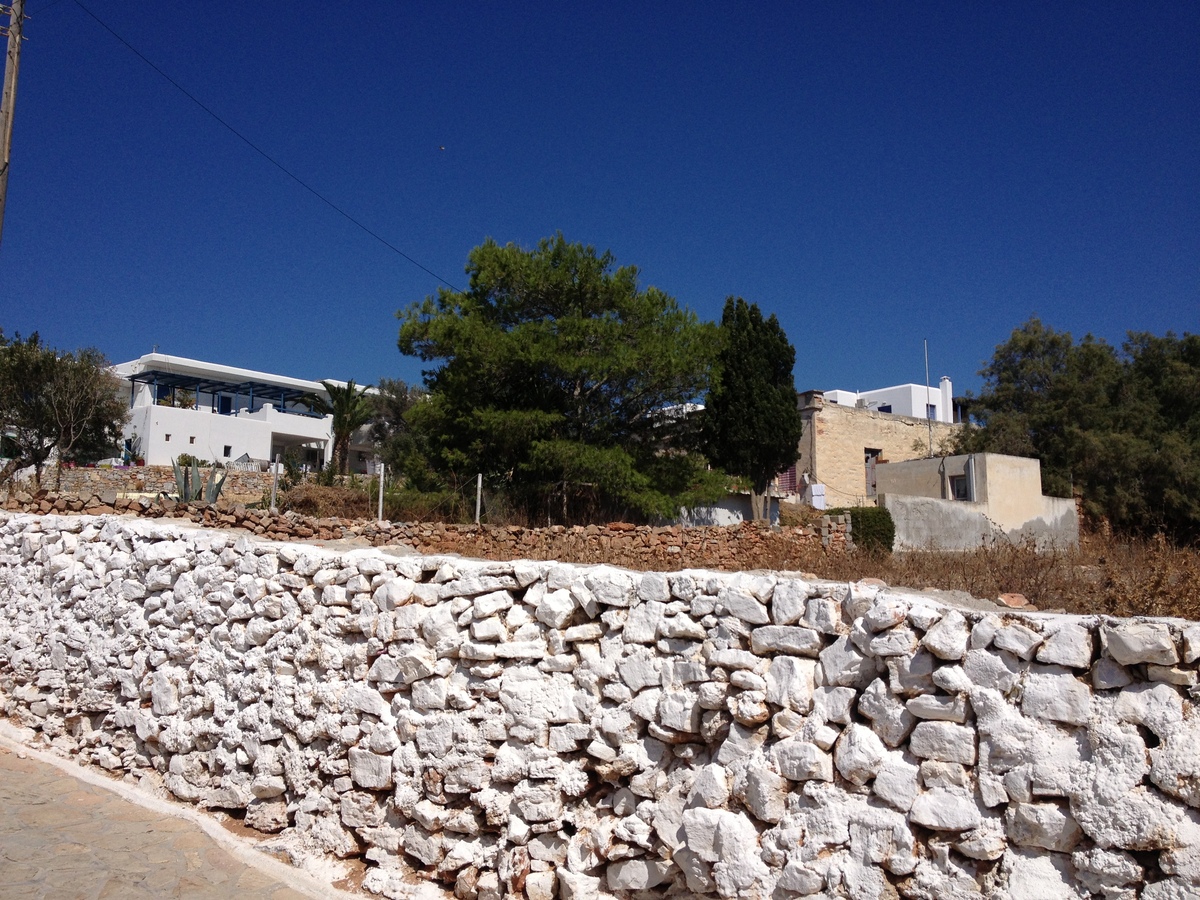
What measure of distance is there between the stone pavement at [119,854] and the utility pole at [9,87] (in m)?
8.45

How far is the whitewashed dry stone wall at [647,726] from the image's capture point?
3.22 m

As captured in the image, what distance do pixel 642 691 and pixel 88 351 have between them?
88.1 ft

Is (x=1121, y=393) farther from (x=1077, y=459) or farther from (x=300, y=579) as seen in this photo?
(x=300, y=579)

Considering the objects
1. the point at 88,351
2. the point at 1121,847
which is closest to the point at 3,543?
the point at 1121,847

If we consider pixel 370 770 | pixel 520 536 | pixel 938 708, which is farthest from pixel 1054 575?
pixel 520 536

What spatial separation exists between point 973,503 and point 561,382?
12017 millimetres

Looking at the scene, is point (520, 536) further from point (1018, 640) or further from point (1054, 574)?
point (1018, 640)

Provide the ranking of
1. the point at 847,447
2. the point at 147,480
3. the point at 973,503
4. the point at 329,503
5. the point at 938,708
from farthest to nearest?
the point at 847,447
the point at 147,480
the point at 973,503
the point at 329,503
the point at 938,708

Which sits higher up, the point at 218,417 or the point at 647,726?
the point at 218,417

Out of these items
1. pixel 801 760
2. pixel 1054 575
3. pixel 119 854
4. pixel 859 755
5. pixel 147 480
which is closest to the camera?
pixel 859 755

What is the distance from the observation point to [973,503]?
2259cm

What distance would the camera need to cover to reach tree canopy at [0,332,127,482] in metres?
23.7

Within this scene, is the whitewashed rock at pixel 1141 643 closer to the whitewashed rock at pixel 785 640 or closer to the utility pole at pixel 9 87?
the whitewashed rock at pixel 785 640

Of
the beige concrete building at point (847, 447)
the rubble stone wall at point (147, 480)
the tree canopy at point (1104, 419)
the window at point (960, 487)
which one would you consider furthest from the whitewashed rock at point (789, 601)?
the beige concrete building at point (847, 447)
